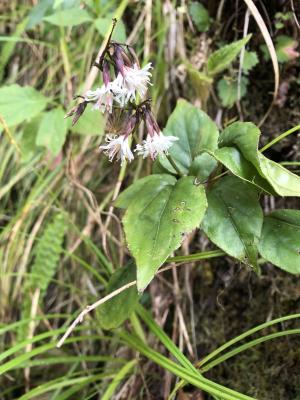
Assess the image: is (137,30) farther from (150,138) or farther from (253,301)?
(253,301)

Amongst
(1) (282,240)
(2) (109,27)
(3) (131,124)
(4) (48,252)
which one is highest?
(2) (109,27)

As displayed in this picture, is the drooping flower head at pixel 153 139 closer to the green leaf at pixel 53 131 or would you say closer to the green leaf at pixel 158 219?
the green leaf at pixel 158 219

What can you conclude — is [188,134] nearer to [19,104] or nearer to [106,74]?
[106,74]

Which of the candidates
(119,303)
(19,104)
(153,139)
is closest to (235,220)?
(153,139)

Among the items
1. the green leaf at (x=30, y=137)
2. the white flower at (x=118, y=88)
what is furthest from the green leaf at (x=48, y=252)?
the white flower at (x=118, y=88)

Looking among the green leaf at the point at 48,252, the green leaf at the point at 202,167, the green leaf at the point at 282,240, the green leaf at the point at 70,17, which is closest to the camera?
the green leaf at the point at 282,240

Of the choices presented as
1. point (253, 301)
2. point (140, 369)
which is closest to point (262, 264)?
point (253, 301)

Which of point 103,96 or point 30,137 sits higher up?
point 103,96
